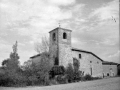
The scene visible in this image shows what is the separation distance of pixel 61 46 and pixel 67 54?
217 cm

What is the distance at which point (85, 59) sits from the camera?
1265 inches

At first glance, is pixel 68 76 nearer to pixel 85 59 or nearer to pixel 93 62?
pixel 85 59

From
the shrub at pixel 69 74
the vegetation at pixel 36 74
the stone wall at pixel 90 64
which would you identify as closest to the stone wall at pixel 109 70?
the stone wall at pixel 90 64

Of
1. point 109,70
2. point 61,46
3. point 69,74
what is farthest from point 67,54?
point 109,70

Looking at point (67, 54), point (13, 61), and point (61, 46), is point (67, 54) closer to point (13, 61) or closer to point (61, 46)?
point (61, 46)

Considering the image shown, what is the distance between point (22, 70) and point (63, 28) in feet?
40.7

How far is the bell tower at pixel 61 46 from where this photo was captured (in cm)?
2759

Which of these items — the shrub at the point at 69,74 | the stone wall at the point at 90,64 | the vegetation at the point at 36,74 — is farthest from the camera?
the stone wall at the point at 90,64

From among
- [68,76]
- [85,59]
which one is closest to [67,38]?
[85,59]

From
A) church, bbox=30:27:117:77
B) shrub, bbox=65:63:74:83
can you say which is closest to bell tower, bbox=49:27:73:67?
church, bbox=30:27:117:77

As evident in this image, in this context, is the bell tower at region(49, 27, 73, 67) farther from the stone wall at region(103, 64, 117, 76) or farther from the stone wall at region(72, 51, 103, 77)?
the stone wall at region(103, 64, 117, 76)

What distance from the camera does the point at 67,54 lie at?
94.4 ft

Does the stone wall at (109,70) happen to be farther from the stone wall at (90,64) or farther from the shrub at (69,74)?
the shrub at (69,74)

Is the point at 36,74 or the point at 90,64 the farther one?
the point at 90,64
